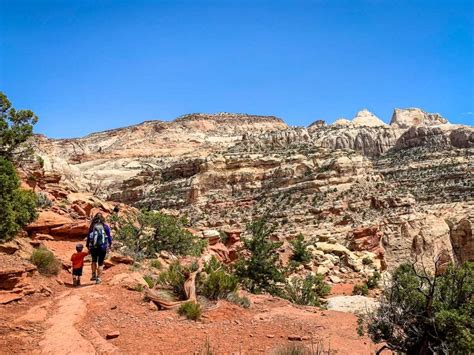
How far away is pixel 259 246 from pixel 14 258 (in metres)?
11.3

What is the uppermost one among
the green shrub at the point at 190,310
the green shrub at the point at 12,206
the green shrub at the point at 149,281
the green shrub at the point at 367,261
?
the green shrub at the point at 12,206

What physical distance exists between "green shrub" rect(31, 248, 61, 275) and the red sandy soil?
25cm

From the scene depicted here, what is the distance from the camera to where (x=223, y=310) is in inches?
381

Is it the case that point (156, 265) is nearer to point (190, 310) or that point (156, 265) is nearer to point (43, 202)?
point (43, 202)

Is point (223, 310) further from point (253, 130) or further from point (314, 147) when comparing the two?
point (253, 130)

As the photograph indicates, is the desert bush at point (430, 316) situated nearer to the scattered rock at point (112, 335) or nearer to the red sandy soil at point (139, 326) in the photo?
the red sandy soil at point (139, 326)

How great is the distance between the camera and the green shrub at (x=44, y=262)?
33.2 feet

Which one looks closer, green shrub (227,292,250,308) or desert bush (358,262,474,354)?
desert bush (358,262,474,354)

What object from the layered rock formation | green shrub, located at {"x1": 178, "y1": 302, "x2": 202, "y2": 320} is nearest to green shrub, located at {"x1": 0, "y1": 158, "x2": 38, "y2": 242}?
green shrub, located at {"x1": 178, "y1": 302, "x2": 202, "y2": 320}

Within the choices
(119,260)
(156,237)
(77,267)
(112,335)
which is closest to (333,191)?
(156,237)

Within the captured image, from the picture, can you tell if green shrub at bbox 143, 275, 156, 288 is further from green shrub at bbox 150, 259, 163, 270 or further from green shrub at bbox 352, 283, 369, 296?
green shrub at bbox 352, 283, 369, 296

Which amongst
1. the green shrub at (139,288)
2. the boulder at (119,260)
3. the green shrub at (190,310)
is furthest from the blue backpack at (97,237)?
the green shrub at (190,310)

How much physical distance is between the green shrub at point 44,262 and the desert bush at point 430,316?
23.0 feet

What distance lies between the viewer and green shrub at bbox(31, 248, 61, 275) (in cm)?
1011
